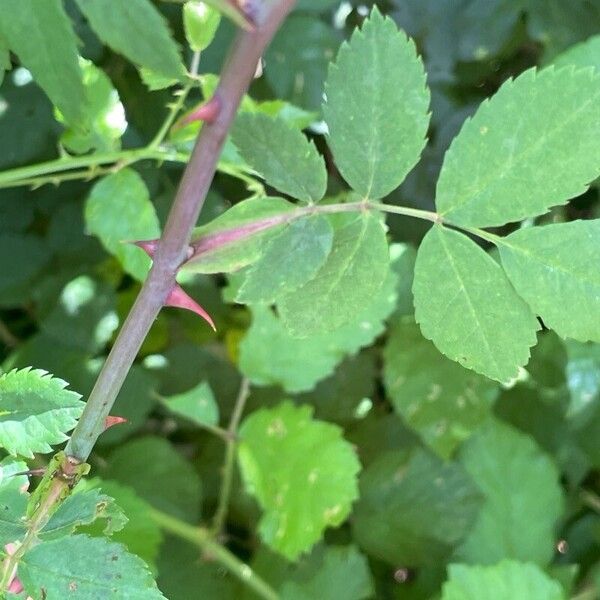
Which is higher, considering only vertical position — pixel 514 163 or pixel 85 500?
pixel 514 163

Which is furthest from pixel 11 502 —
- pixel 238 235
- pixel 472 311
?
pixel 472 311

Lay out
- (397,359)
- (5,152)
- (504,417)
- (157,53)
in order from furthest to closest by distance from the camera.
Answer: (504,417)
(397,359)
(5,152)
(157,53)

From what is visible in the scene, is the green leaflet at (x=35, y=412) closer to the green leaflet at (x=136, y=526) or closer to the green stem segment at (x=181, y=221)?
the green stem segment at (x=181, y=221)

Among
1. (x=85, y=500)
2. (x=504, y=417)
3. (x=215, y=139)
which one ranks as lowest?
(x=504, y=417)

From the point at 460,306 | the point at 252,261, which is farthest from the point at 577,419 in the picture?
the point at 252,261

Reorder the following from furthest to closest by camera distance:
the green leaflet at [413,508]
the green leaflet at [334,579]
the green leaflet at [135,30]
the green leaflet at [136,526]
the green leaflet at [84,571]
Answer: the green leaflet at [413,508] < the green leaflet at [334,579] < the green leaflet at [136,526] < the green leaflet at [84,571] < the green leaflet at [135,30]

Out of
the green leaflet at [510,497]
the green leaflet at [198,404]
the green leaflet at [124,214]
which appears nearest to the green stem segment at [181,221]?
the green leaflet at [124,214]

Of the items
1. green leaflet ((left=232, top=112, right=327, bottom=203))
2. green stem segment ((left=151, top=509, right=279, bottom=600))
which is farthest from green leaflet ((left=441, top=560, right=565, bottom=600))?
green leaflet ((left=232, top=112, right=327, bottom=203))

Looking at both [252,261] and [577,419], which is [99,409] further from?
[577,419]
